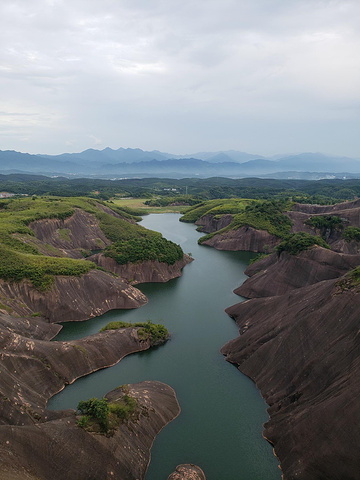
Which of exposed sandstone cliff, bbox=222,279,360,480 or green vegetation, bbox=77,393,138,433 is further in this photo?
green vegetation, bbox=77,393,138,433

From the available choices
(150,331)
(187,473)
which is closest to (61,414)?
(187,473)

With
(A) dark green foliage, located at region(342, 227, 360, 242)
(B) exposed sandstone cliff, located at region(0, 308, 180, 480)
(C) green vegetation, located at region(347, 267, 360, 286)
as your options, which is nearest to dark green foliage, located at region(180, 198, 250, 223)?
(A) dark green foliage, located at region(342, 227, 360, 242)

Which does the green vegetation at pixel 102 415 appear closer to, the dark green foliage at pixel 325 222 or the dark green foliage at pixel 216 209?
the dark green foliage at pixel 325 222

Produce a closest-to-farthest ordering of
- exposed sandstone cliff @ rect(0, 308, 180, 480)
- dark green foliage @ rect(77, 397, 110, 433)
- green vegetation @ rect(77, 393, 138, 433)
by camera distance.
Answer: exposed sandstone cliff @ rect(0, 308, 180, 480), green vegetation @ rect(77, 393, 138, 433), dark green foliage @ rect(77, 397, 110, 433)

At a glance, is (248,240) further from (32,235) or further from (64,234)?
(32,235)

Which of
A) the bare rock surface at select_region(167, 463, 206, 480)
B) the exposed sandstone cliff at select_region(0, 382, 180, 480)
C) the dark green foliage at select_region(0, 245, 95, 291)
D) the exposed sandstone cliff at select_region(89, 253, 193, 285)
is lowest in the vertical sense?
the bare rock surface at select_region(167, 463, 206, 480)

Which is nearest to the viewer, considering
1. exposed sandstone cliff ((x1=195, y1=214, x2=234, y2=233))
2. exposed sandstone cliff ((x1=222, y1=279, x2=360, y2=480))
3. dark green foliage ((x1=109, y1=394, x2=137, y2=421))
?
exposed sandstone cliff ((x1=222, y1=279, x2=360, y2=480))

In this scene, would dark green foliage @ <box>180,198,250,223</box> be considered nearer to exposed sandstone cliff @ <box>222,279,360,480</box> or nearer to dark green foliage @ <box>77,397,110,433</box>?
exposed sandstone cliff @ <box>222,279,360,480</box>
